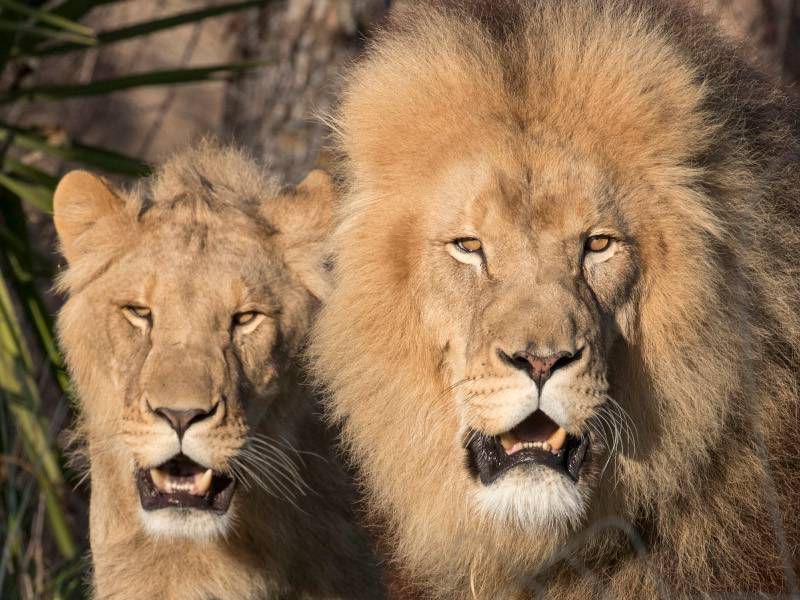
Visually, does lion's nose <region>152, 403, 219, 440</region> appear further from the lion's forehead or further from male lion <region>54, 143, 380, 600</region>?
the lion's forehead

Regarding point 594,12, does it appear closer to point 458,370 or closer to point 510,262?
point 510,262

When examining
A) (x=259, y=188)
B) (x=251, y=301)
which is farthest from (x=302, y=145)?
(x=251, y=301)

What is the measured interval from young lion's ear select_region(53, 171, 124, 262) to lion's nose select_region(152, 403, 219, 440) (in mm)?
785

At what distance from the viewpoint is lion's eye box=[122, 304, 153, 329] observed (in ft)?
12.2

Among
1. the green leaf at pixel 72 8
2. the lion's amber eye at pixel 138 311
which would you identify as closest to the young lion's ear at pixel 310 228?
the lion's amber eye at pixel 138 311

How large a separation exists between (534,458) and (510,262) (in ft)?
1.58

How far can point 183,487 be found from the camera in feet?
11.6

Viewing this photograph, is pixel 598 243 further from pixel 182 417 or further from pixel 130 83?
pixel 130 83

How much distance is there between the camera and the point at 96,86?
5805 millimetres

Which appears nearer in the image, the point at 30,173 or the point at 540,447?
the point at 540,447

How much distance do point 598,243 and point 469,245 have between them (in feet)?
1.07

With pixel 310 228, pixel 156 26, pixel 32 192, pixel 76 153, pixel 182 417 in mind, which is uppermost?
pixel 156 26

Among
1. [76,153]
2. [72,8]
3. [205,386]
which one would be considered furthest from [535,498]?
[72,8]

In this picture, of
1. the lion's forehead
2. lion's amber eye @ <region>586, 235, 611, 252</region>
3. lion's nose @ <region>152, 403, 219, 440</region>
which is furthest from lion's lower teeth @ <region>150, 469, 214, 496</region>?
lion's amber eye @ <region>586, 235, 611, 252</region>
